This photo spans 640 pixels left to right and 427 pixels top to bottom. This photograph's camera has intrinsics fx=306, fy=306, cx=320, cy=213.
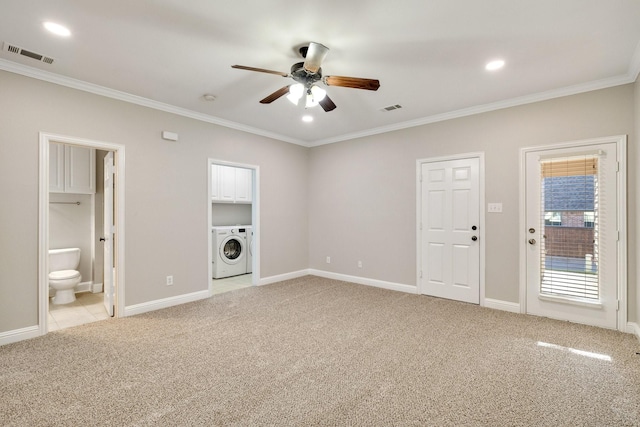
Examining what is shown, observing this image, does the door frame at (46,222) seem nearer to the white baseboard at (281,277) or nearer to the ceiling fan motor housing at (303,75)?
the white baseboard at (281,277)

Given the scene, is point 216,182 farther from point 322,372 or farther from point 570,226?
point 570,226

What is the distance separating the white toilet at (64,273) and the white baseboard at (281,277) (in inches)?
101

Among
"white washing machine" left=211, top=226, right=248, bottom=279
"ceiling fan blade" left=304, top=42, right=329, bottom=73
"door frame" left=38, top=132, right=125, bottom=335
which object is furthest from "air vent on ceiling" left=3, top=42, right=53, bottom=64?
"white washing machine" left=211, top=226, right=248, bottom=279

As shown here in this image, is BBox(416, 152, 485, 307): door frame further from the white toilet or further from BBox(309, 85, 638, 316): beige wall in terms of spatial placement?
the white toilet

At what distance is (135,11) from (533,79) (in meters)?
3.62

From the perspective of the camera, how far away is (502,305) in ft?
12.6

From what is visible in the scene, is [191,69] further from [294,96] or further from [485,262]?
[485,262]

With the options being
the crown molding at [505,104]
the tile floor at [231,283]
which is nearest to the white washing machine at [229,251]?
the tile floor at [231,283]

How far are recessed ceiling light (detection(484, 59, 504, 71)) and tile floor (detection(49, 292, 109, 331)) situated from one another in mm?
4902

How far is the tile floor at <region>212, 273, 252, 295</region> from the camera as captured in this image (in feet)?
16.1

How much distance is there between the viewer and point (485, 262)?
397 centimetres

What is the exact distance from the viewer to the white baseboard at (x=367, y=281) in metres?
4.68

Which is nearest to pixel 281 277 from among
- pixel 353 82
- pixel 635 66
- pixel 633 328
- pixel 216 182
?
pixel 216 182

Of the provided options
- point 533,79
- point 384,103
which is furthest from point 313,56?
Result: point 533,79
